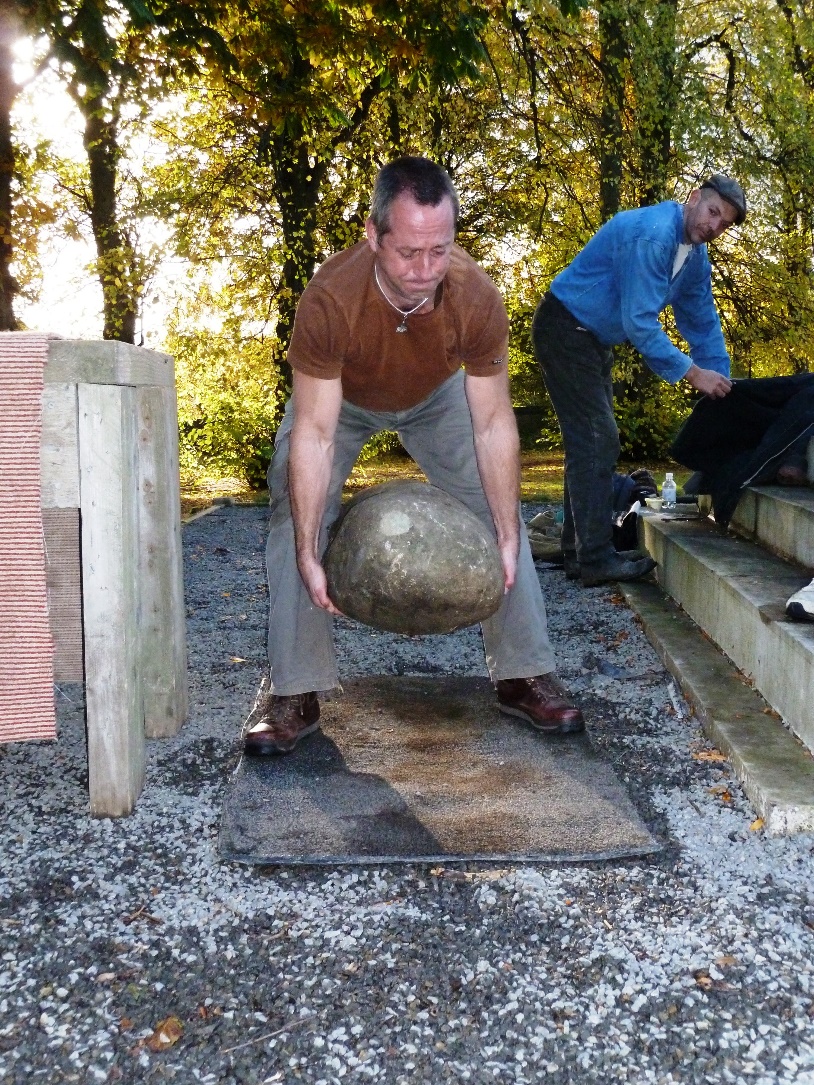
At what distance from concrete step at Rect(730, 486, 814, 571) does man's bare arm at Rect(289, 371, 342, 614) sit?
205 centimetres

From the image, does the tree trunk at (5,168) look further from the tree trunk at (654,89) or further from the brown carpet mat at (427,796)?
the tree trunk at (654,89)

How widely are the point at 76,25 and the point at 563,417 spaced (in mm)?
3704

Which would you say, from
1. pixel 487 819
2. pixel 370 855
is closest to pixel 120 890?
pixel 370 855

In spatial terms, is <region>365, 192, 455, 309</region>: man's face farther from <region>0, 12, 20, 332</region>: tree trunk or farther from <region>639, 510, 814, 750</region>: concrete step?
<region>0, 12, 20, 332</region>: tree trunk

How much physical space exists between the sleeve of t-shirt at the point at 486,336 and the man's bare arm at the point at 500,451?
0.13ft

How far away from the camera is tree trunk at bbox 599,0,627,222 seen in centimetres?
1072

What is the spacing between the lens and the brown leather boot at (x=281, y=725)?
10.6 feet

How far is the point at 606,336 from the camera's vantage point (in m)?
5.37

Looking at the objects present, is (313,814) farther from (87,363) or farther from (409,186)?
(409,186)

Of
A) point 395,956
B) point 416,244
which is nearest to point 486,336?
point 416,244

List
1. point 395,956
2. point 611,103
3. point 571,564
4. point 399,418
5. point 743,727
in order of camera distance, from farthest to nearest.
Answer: point 611,103 → point 571,564 → point 399,418 → point 743,727 → point 395,956

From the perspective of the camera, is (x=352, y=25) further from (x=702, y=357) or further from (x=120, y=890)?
(x=120, y=890)

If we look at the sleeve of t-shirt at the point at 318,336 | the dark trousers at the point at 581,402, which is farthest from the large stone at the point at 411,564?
the dark trousers at the point at 581,402

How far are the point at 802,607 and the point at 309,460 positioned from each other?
1609mm
